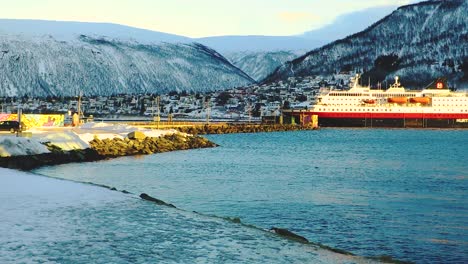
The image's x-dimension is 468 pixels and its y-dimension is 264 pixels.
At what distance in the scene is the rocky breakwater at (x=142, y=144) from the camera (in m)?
43.7

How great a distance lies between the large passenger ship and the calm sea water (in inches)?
2860

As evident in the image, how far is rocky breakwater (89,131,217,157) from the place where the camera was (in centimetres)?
4372

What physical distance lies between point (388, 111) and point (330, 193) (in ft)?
318

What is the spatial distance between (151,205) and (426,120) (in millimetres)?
108864

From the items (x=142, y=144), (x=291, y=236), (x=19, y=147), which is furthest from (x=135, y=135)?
(x=291, y=236)

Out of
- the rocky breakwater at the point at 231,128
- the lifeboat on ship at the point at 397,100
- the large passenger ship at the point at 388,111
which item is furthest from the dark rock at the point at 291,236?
the lifeboat on ship at the point at 397,100

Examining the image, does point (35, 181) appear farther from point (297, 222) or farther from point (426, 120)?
point (426, 120)

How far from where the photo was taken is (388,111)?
118188 mm

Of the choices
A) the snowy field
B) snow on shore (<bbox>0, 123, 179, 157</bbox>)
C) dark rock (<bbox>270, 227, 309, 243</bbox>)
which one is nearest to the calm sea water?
dark rock (<bbox>270, 227, 309, 243</bbox>)

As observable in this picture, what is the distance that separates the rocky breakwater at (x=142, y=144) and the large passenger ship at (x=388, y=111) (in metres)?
61.7

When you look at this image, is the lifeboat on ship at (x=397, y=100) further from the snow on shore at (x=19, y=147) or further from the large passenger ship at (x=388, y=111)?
the snow on shore at (x=19, y=147)

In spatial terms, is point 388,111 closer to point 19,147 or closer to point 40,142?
point 40,142

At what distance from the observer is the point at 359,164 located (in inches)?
1601


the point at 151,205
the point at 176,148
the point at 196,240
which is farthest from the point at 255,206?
the point at 176,148
